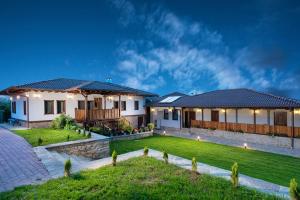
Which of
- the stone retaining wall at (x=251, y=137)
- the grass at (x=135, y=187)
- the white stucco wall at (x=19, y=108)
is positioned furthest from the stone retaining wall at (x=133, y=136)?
the grass at (x=135, y=187)

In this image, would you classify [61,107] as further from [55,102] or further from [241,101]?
[241,101]

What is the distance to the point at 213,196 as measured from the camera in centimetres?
570

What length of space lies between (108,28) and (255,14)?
100 ft

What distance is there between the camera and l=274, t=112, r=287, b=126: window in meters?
16.8

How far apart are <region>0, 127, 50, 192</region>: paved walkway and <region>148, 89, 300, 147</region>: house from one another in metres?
14.8

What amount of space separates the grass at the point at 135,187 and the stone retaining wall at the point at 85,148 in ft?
14.6

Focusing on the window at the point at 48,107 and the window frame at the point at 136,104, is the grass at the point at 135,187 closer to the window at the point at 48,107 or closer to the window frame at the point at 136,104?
the window at the point at 48,107

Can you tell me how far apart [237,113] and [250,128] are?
2.03 metres

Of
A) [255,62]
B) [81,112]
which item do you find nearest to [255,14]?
[81,112]

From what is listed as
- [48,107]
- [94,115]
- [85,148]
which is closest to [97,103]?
[94,115]

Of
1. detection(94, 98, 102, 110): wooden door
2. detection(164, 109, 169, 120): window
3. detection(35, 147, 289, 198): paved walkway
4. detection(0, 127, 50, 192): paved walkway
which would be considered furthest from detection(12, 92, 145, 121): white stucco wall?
detection(35, 147, 289, 198): paved walkway

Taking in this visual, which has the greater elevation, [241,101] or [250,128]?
[241,101]

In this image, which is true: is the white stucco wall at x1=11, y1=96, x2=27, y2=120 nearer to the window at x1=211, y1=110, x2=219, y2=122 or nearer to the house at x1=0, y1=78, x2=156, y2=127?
the house at x1=0, y1=78, x2=156, y2=127

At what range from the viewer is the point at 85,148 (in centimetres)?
1245
